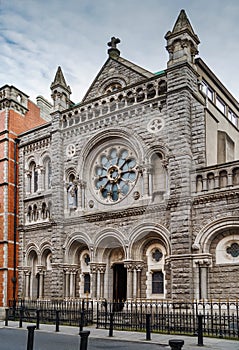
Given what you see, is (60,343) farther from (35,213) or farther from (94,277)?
(35,213)

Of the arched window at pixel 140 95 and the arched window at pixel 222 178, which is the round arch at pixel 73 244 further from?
the arched window at pixel 222 178

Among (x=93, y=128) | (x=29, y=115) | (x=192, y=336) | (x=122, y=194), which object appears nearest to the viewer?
(x=192, y=336)

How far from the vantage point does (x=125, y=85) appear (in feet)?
75.9

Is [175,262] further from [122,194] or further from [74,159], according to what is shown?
[74,159]

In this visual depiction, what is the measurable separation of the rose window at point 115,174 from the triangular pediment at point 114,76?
3613mm

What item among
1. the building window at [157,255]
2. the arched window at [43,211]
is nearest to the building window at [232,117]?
the building window at [157,255]

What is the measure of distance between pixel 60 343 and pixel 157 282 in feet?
24.8

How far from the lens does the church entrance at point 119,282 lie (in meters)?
21.7

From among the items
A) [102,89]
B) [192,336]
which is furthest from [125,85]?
[192,336]

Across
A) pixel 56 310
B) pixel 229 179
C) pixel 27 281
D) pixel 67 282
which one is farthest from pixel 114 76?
pixel 56 310

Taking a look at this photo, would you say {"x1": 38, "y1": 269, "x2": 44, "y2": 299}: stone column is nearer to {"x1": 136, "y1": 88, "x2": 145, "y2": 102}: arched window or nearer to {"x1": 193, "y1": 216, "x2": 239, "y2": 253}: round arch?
{"x1": 193, "y1": 216, "x2": 239, "y2": 253}: round arch

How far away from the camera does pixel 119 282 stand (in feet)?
72.3

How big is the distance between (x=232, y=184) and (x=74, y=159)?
9.31 meters

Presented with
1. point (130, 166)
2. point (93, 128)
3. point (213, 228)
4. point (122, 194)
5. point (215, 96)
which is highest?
point (215, 96)
